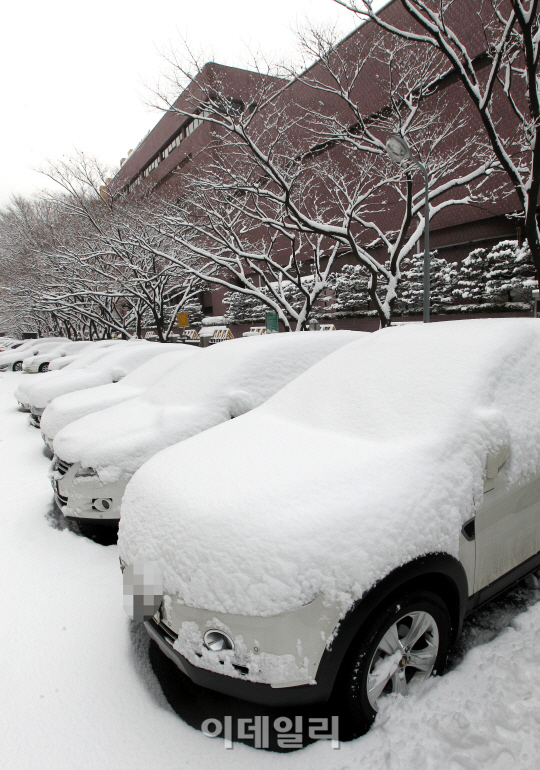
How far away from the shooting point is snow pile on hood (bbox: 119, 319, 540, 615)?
1.70m

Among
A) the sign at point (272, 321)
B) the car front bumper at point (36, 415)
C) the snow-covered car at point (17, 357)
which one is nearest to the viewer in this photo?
the car front bumper at point (36, 415)

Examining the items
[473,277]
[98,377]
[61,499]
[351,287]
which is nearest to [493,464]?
[61,499]

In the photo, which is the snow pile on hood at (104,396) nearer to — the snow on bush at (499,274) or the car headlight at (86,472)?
the car headlight at (86,472)

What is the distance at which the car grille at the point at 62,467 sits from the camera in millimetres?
3828

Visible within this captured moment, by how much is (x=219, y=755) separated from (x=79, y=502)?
7.55 feet

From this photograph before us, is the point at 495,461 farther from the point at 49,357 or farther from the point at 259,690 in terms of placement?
the point at 49,357

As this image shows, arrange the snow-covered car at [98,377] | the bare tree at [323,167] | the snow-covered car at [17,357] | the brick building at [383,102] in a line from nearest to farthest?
the snow-covered car at [98,377], the bare tree at [323,167], the brick building at [383,102], the snow-covered car at [17,357]

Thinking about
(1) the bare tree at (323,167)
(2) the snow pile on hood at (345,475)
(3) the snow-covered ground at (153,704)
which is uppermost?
(1) the bare tree at (323,167)

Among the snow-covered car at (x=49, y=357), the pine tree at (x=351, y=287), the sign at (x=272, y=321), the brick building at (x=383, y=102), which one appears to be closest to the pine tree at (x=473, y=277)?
the brick building at (x=383, y=102)

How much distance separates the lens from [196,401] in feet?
13.5

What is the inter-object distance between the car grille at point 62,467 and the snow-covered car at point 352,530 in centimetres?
163

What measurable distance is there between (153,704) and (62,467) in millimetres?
2357

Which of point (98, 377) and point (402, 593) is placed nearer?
point (402, 593)

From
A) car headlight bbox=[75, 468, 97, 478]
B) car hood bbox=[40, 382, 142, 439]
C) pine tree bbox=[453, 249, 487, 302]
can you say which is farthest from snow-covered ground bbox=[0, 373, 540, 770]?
pine tree bbox=[453, 249, 487, 302]
